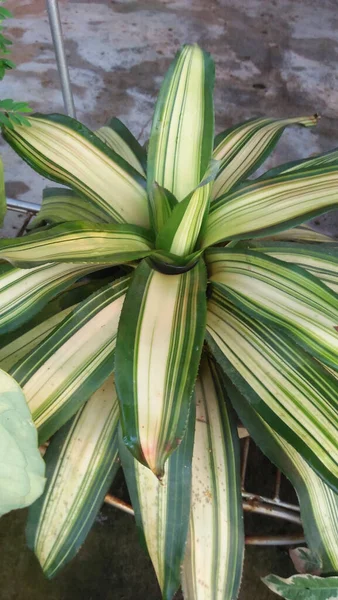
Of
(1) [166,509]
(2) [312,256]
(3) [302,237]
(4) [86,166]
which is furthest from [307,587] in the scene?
(4) [86,166]

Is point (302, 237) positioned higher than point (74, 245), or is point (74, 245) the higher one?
point (302, 237)

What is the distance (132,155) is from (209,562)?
65cm

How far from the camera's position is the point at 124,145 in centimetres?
88

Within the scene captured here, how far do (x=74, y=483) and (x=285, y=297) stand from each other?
36 centimetres

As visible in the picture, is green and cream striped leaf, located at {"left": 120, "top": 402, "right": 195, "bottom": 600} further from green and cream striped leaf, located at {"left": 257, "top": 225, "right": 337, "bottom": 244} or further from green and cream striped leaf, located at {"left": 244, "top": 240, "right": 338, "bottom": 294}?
green and cream striped leaf, located at {"left": 257, "top": 225, "right": 337, "bottom": 244}

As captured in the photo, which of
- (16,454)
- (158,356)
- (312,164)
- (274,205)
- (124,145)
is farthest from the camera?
(124,145)

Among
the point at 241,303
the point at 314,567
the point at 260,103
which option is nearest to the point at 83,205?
the point at 241,303

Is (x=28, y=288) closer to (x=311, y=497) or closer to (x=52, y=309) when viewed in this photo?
(x=52, y=309)

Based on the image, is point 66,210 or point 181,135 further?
point 66,210

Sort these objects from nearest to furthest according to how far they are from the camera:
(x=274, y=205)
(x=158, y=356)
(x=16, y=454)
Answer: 1. (x=16, y=454)
2. (x=158, y=356)
3. (x=274, y=205)

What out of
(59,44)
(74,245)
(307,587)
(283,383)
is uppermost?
(59,44)

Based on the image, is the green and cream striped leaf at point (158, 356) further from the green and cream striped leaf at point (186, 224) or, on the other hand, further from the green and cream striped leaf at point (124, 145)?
the green and cream striped leaf at point (124, 145)

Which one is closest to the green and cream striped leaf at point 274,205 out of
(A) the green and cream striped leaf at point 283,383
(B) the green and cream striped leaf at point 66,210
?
(A) the green and cream striped leaf at point 283,383

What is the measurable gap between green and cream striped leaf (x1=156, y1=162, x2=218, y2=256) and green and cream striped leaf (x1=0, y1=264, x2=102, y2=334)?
0.13m
